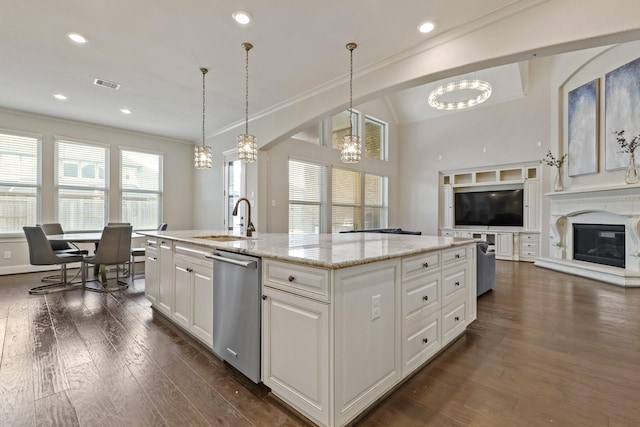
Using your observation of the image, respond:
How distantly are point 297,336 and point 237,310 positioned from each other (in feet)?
1.84

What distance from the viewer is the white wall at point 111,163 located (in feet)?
17.4

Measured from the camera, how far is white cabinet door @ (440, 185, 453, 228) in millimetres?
8289

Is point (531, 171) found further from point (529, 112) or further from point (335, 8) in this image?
point (335, 8)

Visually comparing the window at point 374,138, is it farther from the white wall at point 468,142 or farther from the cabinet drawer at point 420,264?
the cabinet drawer at point 420,264

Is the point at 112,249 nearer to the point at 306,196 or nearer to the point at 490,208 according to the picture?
the point at 306,196

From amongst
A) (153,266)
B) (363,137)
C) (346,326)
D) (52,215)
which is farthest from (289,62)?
(52,215)

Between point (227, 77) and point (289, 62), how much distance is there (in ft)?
3.13

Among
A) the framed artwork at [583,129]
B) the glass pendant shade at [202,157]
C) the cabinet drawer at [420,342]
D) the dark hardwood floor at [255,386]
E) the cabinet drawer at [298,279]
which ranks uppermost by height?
the framed artwork at [583,129]

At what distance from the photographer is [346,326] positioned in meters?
1.49

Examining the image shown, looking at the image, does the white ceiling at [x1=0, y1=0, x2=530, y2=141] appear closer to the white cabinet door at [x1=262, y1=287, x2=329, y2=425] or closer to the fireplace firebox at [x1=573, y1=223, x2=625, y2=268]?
the white cabinet door at [x1=262, y1=287, x2=329, y2=425]

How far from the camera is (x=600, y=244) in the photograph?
18.4 feet

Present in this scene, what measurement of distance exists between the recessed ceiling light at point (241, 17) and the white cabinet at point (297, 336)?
7.74 ft

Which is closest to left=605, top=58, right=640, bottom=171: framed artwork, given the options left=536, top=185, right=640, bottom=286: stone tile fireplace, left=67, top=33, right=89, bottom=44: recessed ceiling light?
left=536, top=185, right=640, bottom=286: stone tile fireplace

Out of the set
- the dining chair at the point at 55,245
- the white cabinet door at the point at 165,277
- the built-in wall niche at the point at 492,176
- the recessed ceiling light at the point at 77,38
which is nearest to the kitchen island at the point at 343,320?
the white cabinet door at the point at 165,277
